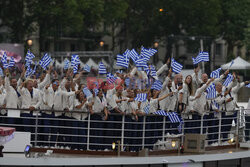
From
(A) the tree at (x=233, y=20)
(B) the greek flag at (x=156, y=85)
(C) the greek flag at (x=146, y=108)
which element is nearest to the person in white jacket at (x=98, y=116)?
(C) the greek flag at (x=146, y=108)

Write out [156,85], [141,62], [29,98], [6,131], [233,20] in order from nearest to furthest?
[6,131]
[29,98]
[156,85]
[141,62]
[233,20]

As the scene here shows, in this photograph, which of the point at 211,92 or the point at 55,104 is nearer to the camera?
the point at 55,104

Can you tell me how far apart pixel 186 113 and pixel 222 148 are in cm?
158

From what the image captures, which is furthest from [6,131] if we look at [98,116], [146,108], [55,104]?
[146,108]

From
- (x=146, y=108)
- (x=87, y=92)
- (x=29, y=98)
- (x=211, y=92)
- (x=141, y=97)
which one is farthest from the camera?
(x=211, y=92)

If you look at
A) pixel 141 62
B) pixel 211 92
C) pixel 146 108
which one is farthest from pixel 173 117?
pixel 141 62

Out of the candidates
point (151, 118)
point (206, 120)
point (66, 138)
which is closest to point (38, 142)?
point (66, 138)

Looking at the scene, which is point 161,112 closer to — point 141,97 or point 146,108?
point 146,108

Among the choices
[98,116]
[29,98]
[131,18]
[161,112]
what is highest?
[131,18]

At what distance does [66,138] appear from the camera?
1712 cm

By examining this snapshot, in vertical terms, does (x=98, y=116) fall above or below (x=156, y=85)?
below

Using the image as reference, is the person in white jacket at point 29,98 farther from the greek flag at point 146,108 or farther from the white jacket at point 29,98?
the greek flag at point 146,108

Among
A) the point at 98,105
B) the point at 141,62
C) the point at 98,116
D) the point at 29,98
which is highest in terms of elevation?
the point at 141,62

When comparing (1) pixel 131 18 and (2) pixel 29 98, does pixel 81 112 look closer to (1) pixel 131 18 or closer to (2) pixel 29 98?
(2) pixel 29 98
